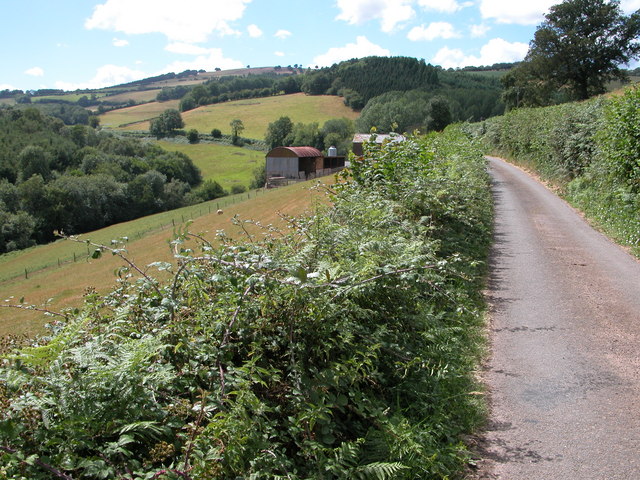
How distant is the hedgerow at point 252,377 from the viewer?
2.62 meters

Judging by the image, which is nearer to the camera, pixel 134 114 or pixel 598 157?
pixel 598 157

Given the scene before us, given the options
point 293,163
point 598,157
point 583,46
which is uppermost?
point 583,46

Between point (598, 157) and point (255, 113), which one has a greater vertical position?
point (255, 113)

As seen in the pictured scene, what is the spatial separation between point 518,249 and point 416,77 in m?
149

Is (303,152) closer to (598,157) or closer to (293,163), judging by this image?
(293,163)

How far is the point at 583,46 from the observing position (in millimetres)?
47375

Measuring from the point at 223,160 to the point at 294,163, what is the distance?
4758 centimetres

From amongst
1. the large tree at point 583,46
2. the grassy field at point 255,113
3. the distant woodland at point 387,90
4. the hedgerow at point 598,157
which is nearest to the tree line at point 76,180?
the grassy field at point 255,113

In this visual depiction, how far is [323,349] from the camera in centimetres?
369

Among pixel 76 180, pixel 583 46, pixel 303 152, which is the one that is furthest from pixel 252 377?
pixel 76 180

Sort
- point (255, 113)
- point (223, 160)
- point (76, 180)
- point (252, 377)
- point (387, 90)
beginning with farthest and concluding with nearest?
→ point (255, 113)
point (387, 90)
point (223, 160)
point (76, 180)
point (252, 377)

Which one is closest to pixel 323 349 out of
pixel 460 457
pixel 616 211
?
pixel 460 457

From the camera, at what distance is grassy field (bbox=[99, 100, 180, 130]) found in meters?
164

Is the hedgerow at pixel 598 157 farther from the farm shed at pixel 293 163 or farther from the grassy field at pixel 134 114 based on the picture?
the grassy field at pixel 134 114
